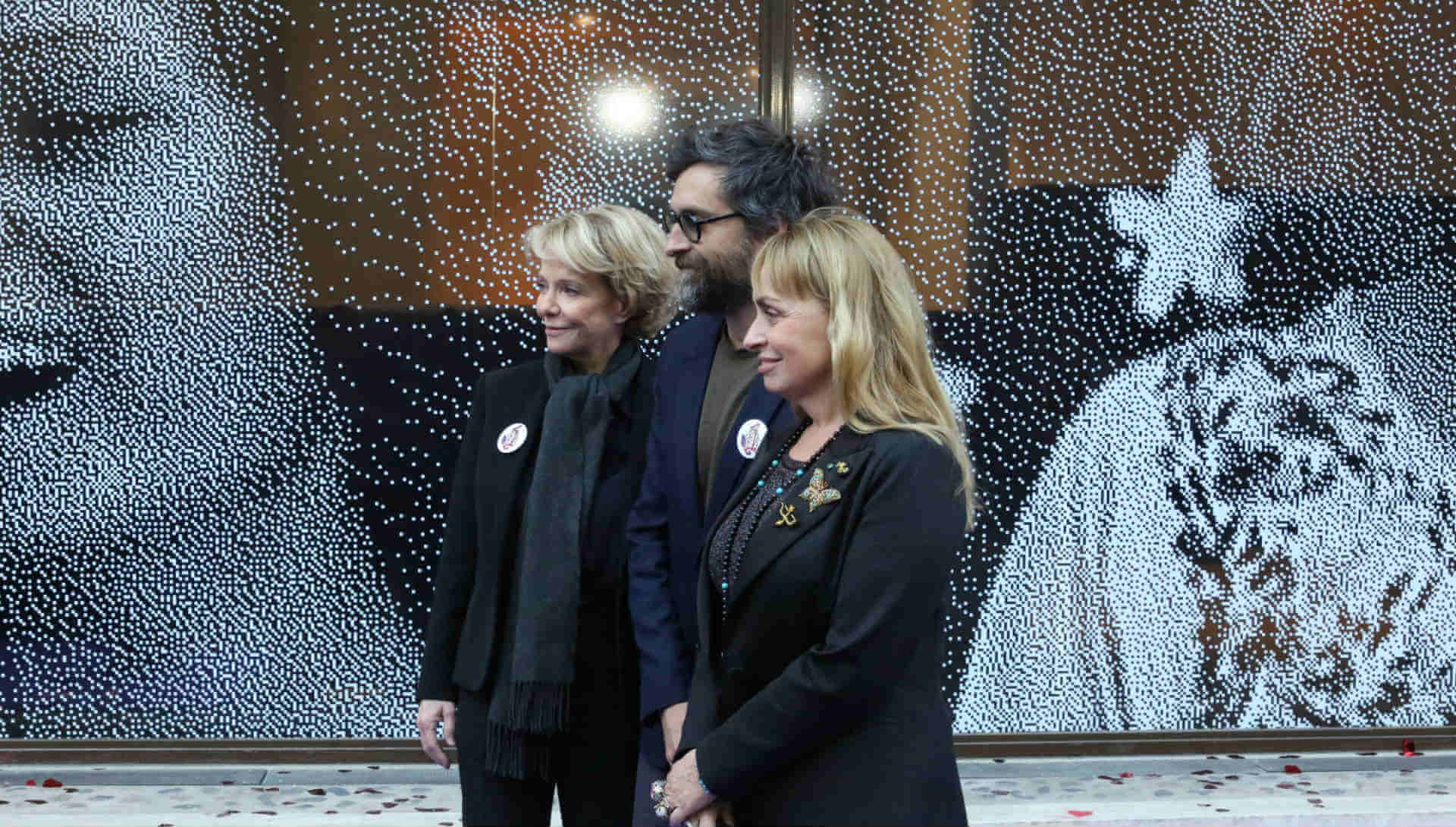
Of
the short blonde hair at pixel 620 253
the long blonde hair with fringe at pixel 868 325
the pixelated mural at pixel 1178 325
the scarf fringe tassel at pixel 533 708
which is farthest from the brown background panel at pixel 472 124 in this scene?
the long blonde hair with fringe at pixel 868 325

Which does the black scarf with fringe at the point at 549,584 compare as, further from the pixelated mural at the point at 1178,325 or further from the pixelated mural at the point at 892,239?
the pixelated mural at the point at 1178,325


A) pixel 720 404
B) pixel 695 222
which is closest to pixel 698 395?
pixel 720 404

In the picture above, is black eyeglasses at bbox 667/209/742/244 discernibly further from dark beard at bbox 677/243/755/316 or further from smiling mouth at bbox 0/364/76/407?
smiling mouth at bbox 0/364/76/407

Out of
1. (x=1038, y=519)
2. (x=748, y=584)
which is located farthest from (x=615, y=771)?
(x=1038, y=519)

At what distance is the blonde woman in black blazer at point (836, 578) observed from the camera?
164 cm

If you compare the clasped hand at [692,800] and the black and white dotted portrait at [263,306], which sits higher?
the black and white dotted portrait at [263,306]

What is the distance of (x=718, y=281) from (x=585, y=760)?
77 cm

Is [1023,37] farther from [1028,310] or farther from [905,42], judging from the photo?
[1028,310]

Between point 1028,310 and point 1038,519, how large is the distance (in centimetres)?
55

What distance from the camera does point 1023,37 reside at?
391cm

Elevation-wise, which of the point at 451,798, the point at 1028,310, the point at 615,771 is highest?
the point at 1028,310

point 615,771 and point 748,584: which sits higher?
point 748,584

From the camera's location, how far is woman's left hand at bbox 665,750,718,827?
5.68 feet

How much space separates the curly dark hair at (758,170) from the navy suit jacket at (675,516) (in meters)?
0.19
